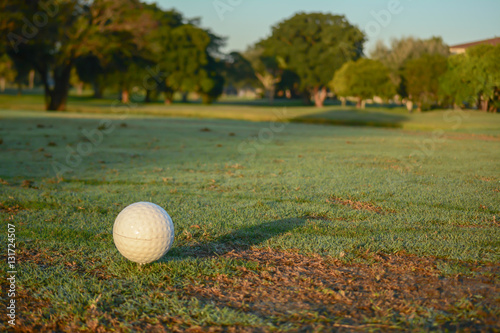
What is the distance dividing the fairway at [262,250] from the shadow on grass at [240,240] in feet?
0.05

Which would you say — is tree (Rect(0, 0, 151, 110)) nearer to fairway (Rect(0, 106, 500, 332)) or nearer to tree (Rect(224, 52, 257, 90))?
fairway (Rect(0, 106, 500, 332))

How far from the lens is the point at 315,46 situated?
7006 cm

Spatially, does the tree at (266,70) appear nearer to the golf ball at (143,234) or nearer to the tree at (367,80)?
the tree at (367,80)

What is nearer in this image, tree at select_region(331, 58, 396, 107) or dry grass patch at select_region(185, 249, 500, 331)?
dry grass patch at select_region(185, 249, 500, 331)

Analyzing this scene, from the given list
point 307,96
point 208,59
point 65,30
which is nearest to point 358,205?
point 65,30

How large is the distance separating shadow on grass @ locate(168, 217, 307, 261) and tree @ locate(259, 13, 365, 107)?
63.6m

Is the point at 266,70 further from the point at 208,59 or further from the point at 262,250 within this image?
the point at 262,250

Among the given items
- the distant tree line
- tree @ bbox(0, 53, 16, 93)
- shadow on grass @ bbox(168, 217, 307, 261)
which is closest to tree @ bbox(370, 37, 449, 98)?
the distant tree line

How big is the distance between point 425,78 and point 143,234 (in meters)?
45.3

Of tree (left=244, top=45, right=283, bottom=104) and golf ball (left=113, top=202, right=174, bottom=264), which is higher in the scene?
tree (left=244, top=45, right=283, bottom=104)

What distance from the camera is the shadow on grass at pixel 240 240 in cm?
479

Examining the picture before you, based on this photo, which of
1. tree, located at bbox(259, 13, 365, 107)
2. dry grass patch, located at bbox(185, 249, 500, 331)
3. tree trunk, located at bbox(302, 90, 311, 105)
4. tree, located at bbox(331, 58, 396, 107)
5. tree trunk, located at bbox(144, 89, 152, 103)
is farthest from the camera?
tree trunk, located at bbox(302, 90, 311, 105)

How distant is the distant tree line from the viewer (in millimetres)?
33938

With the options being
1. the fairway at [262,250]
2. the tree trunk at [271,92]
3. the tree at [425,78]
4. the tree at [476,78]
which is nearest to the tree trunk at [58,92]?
the fairway at [262,250]
